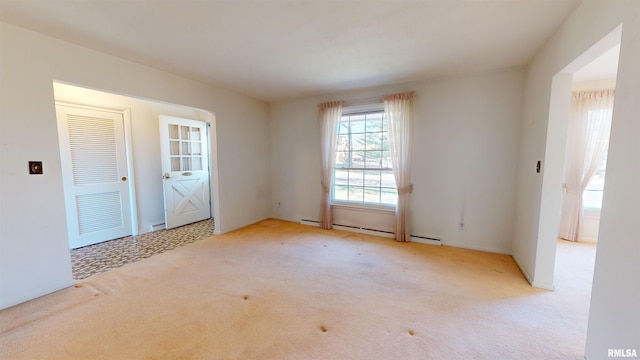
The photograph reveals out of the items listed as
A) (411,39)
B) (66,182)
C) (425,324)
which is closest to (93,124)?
(66,182)

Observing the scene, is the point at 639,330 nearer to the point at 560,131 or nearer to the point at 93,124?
the point at 560,131

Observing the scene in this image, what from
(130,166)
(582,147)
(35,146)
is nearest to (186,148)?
(130,166)

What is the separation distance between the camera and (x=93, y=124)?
3.54m

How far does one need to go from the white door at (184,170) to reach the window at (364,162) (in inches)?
109

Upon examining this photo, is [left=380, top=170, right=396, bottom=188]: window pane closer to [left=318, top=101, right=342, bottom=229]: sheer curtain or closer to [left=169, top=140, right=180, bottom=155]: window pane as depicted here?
[left=318, top=101, right=342, bottom=229]: sheer curtain

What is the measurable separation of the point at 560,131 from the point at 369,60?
199 cm

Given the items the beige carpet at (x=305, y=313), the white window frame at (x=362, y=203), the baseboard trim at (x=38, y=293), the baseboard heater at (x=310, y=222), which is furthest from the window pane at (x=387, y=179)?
the baseboard trim at (x=38, y=293)

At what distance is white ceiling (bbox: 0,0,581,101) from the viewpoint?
5.83ft

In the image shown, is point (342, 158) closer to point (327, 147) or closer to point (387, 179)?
point (327, 147)

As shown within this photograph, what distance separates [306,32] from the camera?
2139 mm

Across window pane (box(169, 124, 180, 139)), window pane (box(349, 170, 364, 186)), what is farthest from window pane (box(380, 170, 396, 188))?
window pane (box(169, 124, 180, 139))

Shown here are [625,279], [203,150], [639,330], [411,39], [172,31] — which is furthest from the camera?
[203,150]

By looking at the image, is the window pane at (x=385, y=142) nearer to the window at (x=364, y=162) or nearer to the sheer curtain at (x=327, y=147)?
the window at (x=364, y=162)

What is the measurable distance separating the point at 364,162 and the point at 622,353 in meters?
3.25
